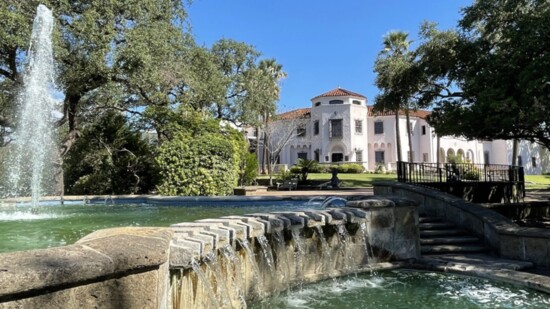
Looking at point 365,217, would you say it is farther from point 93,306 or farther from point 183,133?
point 183,133

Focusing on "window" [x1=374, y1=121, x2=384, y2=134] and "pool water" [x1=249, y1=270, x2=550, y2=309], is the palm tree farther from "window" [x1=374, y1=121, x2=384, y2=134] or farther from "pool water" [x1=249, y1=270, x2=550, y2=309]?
"pool water" [x1=249, y1=270, x2=550, y2=309]

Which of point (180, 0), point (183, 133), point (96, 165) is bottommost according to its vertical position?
point (96, 165)

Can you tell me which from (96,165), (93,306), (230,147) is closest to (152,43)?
(230,147)

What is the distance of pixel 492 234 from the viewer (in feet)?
26.9

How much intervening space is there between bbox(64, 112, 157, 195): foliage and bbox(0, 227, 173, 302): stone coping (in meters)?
17.1

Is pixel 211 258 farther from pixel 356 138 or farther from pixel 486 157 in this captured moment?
pixel 486 157

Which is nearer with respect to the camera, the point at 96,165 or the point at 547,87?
the point at 547,87

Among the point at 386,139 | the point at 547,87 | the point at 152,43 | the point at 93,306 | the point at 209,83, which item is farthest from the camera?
the point at 386,139

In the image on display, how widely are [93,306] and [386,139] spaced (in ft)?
162

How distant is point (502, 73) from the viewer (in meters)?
11.5

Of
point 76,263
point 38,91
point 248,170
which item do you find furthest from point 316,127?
point 76,263

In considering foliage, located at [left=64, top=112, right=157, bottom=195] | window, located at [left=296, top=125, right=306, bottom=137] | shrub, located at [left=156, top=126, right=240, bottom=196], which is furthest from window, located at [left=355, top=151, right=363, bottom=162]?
shrub, located at [left=156, top=126, right=240, bottom=196]

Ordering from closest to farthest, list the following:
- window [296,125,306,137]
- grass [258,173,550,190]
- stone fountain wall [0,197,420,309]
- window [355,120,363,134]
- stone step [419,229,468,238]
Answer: stone fountain wall [0,197,420,309] < stone step [419,229,468,238] < grass [258,173,550,190] < window [355,120,363,134] < window [296,125,306,137]

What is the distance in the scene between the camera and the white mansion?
4812 centimetres
